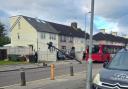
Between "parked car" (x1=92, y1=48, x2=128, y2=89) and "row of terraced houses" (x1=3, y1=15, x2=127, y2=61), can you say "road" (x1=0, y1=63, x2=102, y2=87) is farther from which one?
"row of terraced houses" (x1=3, y1=15, x2=127, y2=61)

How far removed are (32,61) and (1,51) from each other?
26.7 feet

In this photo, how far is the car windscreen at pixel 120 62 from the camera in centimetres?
1022

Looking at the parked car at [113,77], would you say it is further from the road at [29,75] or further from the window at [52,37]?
the window at [52,37]

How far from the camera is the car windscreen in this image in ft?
33.5

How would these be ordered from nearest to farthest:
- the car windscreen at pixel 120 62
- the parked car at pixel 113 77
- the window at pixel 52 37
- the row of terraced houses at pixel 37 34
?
the parked car at pixel 113 77, the car windscreen at pixel 120 62, the row of terraced houses at pixel 37 34, the window at pixel 52 37

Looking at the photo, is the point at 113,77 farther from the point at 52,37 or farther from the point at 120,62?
the point at 52,37

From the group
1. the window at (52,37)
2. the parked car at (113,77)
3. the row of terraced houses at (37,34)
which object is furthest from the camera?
the window at (52,37)

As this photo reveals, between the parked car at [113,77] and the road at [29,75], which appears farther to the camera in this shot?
the road at [29,75]

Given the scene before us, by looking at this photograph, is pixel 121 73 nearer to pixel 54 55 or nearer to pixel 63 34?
pixel 54 55

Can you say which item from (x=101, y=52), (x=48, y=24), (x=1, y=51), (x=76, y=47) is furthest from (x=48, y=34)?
(x=101, y=52)

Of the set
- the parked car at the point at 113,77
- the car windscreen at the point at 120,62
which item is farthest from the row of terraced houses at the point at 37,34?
the parked car at the point at 113,77

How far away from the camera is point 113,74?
9359 millimetres

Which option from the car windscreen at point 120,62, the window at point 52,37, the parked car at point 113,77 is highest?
the window at point 52,37

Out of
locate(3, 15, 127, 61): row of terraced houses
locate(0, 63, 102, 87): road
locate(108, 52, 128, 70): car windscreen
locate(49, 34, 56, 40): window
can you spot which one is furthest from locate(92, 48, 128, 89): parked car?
locate(49, 34, 56, 40): window
